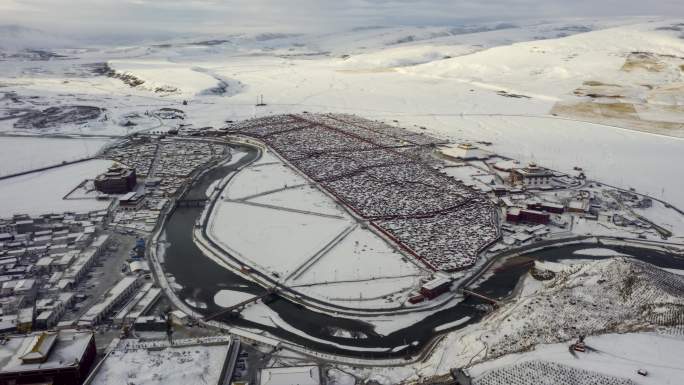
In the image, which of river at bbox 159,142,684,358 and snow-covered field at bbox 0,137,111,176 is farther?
snow-covered field at bbox 0,137,111,176

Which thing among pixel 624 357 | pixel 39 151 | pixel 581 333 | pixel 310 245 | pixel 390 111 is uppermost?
pixel 390 111

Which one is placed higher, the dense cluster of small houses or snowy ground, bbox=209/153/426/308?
the dense cluster of small houses

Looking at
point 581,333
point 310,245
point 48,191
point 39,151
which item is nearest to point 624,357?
point 581,333

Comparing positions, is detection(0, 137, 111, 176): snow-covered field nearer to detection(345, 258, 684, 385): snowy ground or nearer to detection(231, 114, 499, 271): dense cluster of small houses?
detection(231, 114, 499, 271): dense cluster of small houses

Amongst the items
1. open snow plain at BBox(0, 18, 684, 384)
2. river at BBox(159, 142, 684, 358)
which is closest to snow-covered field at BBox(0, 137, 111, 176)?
open snow plain at BBox(0, 18, 684, 384)

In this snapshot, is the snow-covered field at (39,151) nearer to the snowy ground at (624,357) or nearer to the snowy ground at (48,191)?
the snowy ground at (48,191)

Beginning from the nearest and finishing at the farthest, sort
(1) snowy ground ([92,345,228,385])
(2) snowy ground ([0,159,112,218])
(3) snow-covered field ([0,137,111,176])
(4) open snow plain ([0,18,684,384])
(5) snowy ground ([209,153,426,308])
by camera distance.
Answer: (1) snowy ground ([92,345,228,385])
(5) snowy ground ([209,153,426,308])
(4) open snow plain ([0,18,684,384])
(2) snowy ground ([0,159,112,218])
(3) snow-covered field ([0,137,111,176])

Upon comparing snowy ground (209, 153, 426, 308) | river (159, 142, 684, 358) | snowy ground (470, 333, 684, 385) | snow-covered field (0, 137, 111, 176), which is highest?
snowy ground (470, 333, 684, 385)

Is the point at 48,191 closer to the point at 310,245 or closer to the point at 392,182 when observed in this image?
the point at 310,245

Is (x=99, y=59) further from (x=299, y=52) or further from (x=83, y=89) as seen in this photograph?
(x=83, y=89)

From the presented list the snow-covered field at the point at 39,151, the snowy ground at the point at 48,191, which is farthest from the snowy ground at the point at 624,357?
the snow-covered field at the point at 39,151

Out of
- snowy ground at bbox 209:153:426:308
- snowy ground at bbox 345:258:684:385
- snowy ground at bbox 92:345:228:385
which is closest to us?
snowy ground at bbox 345:258:684:385
